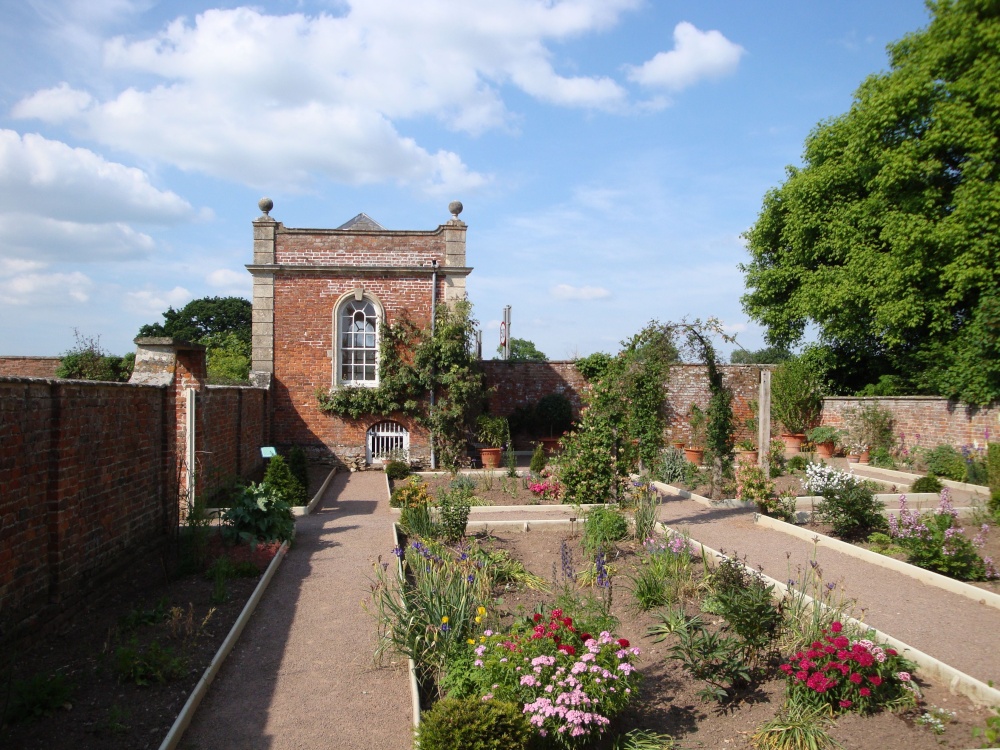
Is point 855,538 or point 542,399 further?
point 542,399

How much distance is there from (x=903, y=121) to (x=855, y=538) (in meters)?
15.9

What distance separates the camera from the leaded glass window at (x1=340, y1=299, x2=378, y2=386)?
17.0 meters

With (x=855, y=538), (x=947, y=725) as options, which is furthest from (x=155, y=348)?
(x=855, y=538)

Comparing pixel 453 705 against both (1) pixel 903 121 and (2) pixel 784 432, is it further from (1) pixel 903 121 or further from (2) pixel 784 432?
(1) pixel 903 121

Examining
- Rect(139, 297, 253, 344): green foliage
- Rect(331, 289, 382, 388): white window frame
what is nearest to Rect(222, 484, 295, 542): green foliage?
Rect(331, 289, 382, 388): white window frame

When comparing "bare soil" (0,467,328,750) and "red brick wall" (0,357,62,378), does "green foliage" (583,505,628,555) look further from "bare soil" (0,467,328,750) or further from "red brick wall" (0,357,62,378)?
"red brick wall" (0,357,62,378)

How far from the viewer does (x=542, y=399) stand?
19.8m

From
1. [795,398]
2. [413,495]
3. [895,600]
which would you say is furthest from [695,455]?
[895,600]

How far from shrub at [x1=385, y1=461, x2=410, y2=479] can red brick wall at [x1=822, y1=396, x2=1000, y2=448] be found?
40.7ft

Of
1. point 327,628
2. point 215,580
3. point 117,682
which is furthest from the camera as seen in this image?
point 215,580

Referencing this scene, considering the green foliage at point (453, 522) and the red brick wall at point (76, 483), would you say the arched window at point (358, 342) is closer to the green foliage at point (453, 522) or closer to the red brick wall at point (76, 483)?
the red brick wall at point (76, 483)

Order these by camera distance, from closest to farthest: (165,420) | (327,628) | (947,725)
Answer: (947,725)
(327,628)
(165,420)

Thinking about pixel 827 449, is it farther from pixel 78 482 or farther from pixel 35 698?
pixel 35 698

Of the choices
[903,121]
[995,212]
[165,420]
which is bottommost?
[165,420]
